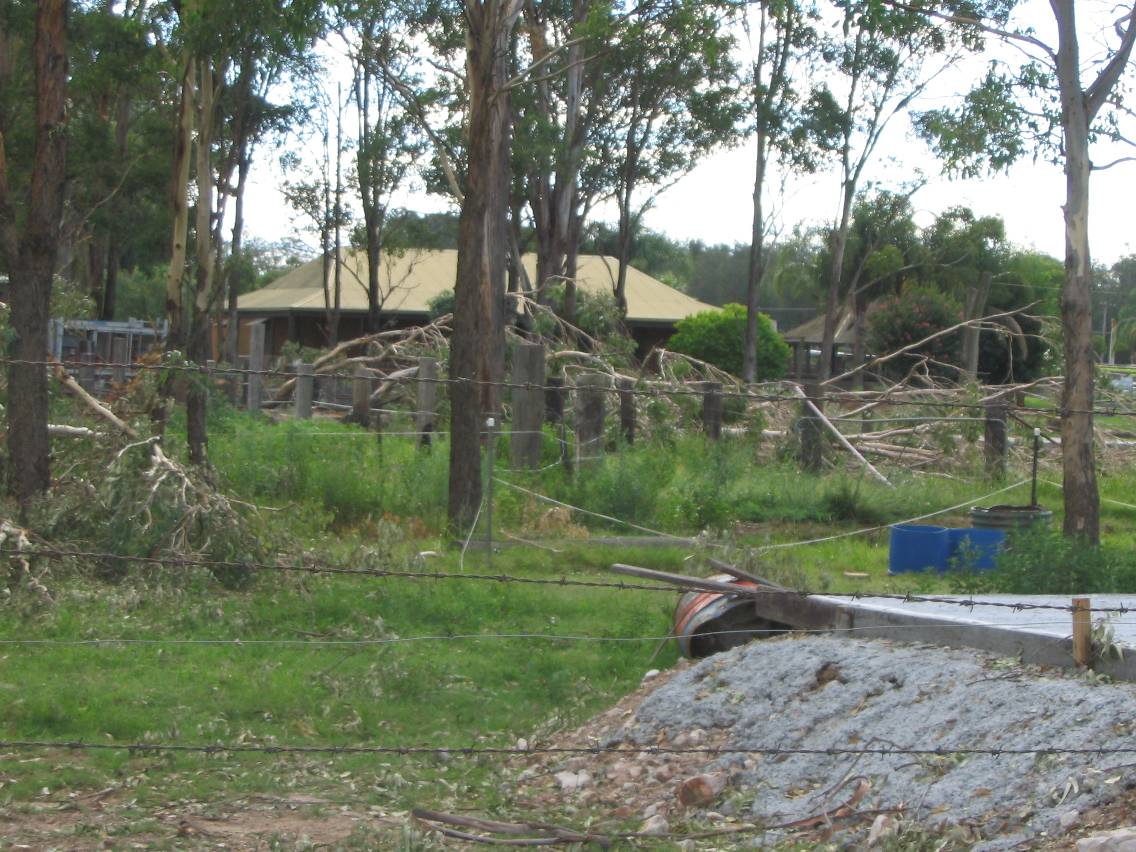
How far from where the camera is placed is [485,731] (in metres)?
7.21

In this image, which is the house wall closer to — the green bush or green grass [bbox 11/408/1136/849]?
the green bush

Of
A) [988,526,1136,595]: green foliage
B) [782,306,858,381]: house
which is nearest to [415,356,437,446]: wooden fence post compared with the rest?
[988,526,1136,595]: green foliage

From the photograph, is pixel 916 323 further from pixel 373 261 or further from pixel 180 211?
pixel 180 211

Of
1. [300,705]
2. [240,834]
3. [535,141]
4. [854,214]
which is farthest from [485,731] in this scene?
[854,214]

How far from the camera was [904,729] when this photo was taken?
5.66 m

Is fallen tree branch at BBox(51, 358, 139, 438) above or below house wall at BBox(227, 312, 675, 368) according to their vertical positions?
below

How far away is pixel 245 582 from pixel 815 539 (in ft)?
19.3

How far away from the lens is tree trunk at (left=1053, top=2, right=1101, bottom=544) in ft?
34.6

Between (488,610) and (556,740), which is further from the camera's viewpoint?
(488,610)

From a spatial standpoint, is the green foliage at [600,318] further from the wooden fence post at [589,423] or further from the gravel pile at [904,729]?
the gravel pile at [904,729]

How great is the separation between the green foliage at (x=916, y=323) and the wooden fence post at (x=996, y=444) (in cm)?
2303

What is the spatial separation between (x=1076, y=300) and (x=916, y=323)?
29.9 m

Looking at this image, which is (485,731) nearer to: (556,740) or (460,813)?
(556,740)

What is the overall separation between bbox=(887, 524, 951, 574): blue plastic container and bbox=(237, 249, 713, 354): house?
94.9ft
